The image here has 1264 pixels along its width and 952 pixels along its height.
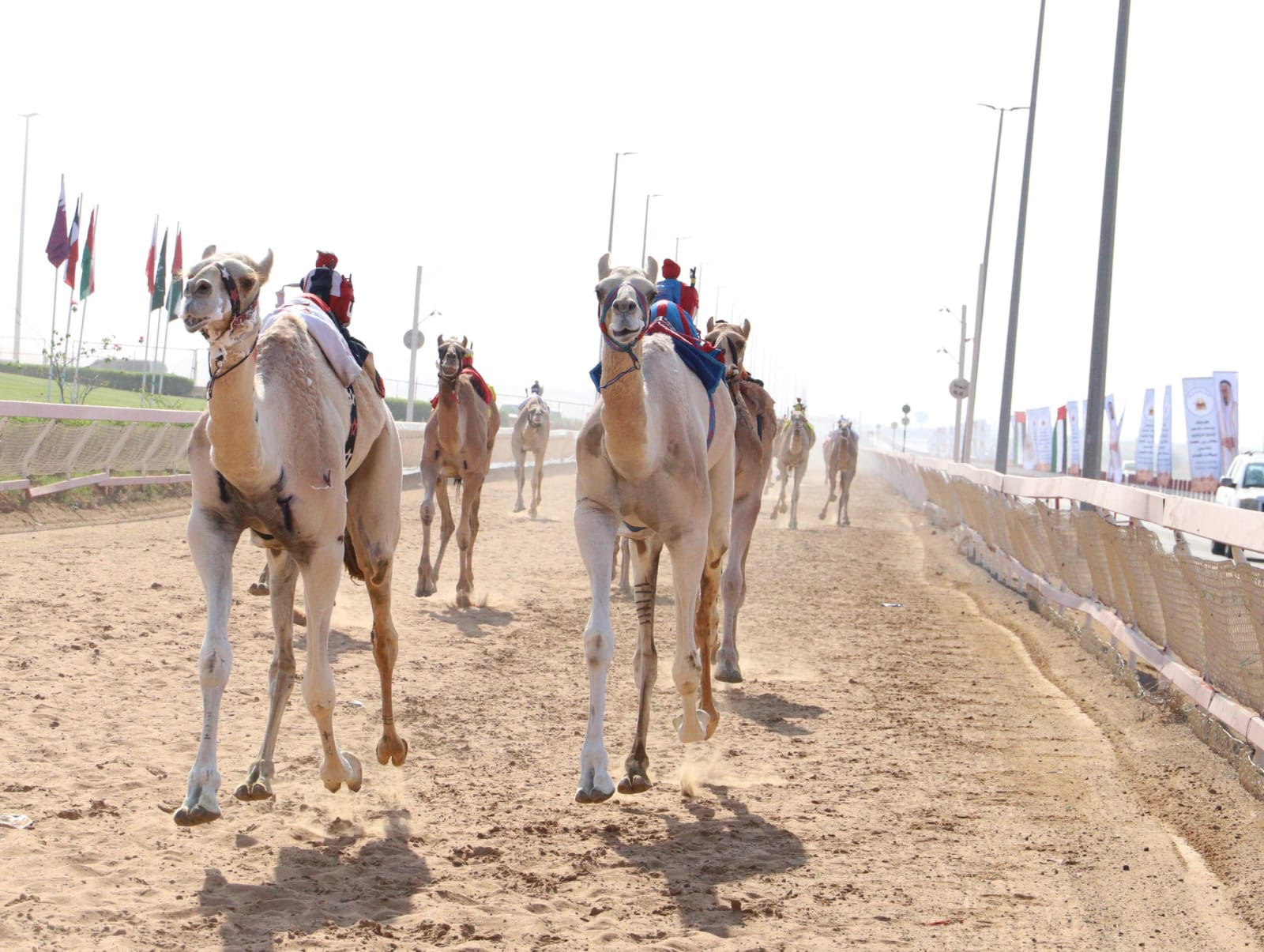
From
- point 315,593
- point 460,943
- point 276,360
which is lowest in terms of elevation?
point 460,943

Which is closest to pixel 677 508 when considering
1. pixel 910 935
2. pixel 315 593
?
pixel 315 593

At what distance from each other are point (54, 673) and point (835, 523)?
2195 cm

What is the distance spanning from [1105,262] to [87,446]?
44.6 feet

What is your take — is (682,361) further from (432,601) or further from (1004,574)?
(1004,574)

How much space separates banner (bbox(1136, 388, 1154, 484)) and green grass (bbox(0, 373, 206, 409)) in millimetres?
28769

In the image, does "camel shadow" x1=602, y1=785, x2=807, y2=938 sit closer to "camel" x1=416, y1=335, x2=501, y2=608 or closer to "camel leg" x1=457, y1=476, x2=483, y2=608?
"camel leg" x1=457, y1=476, x2=483, y2=608

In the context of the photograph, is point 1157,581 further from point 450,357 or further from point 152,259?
point 152,259

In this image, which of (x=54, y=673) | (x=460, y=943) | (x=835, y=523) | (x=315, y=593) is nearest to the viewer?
(x=460, y=943)

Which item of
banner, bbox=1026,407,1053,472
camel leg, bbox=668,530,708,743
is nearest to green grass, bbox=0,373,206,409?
camel leg, bbox=668,530,708,743

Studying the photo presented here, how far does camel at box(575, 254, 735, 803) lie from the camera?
6172mm

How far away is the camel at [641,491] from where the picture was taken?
617 cm

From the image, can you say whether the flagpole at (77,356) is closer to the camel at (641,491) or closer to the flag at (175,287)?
the flag at (175,287)

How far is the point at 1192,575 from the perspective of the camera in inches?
336

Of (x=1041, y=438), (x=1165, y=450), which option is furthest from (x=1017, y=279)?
(x=1041, y=438)
